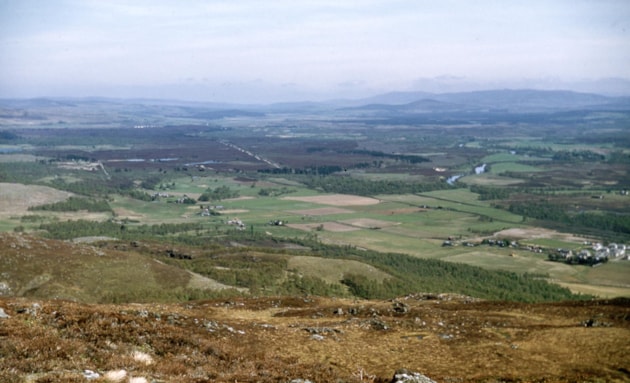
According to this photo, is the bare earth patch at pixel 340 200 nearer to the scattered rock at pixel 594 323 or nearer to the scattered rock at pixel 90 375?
the scattered rock at pixel 594 323

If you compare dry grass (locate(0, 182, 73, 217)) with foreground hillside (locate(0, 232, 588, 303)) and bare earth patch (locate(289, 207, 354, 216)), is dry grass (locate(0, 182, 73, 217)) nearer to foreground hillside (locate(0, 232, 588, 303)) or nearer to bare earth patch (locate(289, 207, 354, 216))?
foreground hillside (locate(0, 232, 588, 303))

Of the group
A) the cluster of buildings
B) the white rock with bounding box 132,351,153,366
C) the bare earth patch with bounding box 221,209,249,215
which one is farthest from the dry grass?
the white rock with bounding box 132,351,153,366

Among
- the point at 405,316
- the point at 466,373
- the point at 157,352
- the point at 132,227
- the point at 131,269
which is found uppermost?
the point at 157,352

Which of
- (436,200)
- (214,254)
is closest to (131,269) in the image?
(214,254)

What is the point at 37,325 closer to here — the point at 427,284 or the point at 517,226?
the point at 427,284

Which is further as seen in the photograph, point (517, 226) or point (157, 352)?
point (517, 226)

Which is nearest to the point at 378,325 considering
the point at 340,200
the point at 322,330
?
the point at 322,330

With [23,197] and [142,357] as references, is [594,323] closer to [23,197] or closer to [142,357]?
[142,357]
